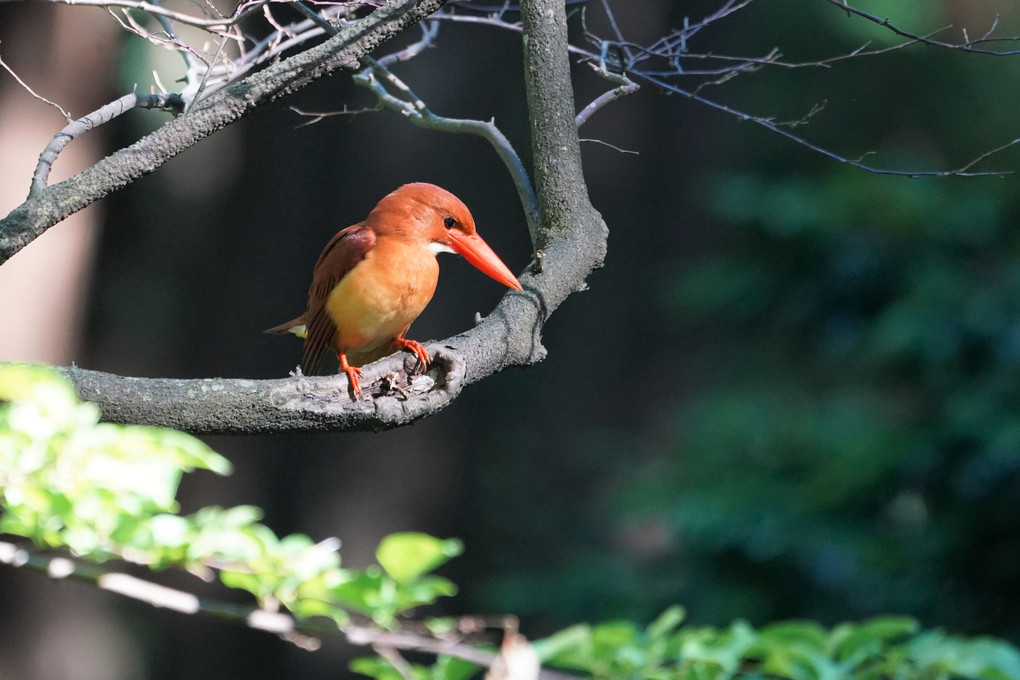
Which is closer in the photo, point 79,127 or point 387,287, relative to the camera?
point 79,127

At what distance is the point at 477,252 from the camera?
4.86 feet

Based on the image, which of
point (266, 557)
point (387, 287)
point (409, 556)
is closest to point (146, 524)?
point (266, 557)

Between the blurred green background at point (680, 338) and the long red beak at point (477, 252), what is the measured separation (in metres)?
1.95

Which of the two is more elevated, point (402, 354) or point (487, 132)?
point (487, 132)

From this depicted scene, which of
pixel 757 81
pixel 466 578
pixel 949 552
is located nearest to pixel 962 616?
pixel 949 552

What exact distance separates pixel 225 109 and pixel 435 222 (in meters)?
0.48

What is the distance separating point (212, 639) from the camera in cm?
448

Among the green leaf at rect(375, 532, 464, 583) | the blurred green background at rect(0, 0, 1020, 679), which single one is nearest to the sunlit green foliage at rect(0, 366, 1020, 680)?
the green leaf at rect(375, 532, 464, 583)

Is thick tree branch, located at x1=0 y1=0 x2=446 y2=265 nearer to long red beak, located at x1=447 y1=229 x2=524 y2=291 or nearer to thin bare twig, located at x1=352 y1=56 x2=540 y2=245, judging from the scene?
thin bare twig, located at x1=352 y1=56 x2=540 y2=245

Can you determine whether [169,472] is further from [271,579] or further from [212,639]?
[212,639]

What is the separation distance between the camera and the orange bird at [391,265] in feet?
4.95

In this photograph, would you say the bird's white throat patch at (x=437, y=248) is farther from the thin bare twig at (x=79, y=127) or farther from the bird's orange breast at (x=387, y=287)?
the thin bare twig at (x=79, y=127)

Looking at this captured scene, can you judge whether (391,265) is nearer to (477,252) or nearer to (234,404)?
(477,252)

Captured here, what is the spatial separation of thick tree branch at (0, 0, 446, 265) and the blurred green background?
7.67 feet
